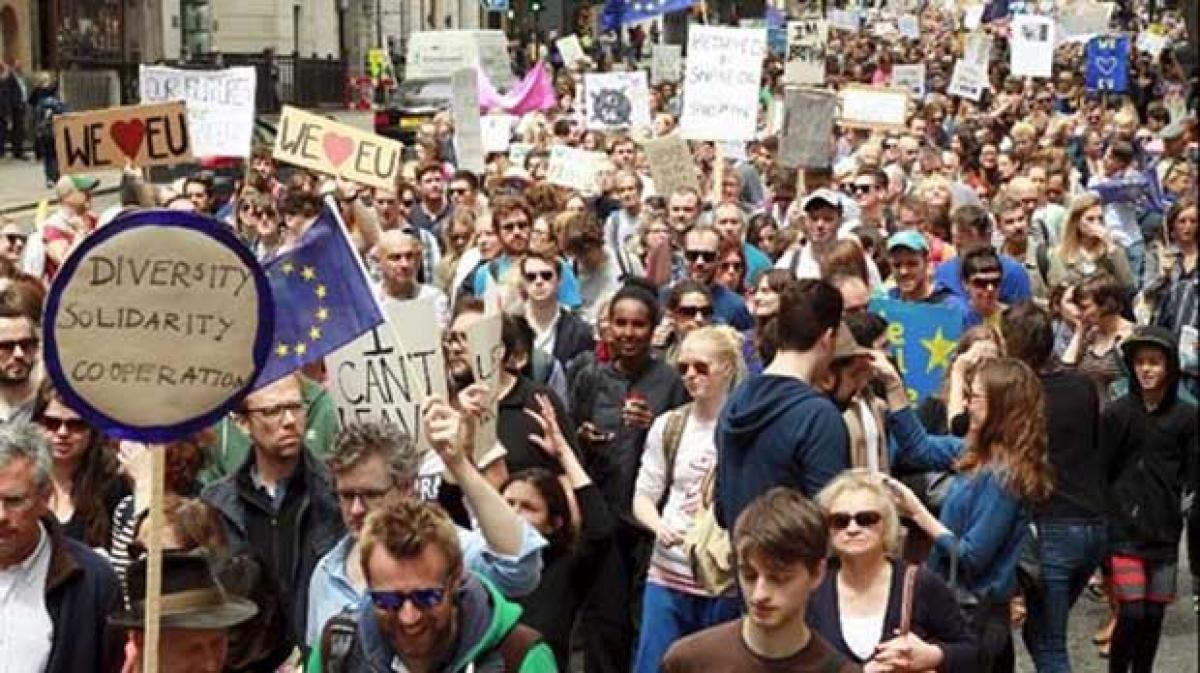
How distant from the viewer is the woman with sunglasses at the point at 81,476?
685 centimetres

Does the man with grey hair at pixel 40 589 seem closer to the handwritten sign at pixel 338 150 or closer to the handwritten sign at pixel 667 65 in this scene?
the handwritten sign at pixel 338 150

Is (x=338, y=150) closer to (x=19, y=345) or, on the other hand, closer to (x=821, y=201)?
(x=821, y=201)

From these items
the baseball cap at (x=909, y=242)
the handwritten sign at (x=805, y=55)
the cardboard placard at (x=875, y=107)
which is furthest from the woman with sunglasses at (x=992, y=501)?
the handwritten sign at (x=805, y=55)

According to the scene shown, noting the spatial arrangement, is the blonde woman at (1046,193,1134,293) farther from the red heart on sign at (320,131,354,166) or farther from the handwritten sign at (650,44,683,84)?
the handwritten sign at (650,44,683,84)

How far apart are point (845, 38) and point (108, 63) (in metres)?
17.6

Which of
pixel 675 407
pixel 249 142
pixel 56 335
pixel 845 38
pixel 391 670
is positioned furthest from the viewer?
pixel 845 38

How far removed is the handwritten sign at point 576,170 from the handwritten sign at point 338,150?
251 cm

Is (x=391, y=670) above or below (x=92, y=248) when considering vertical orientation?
below

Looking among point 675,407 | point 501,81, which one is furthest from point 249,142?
point 501,81

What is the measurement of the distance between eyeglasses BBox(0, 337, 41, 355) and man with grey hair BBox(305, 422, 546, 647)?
218cm

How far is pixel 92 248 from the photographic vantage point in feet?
17.8

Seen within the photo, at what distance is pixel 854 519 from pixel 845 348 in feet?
4.29

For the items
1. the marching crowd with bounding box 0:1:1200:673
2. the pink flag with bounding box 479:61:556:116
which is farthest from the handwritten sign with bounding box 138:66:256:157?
the pink flag with bounding box 479:61:556:116

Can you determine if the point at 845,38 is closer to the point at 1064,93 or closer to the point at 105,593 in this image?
the point at 1064,93
